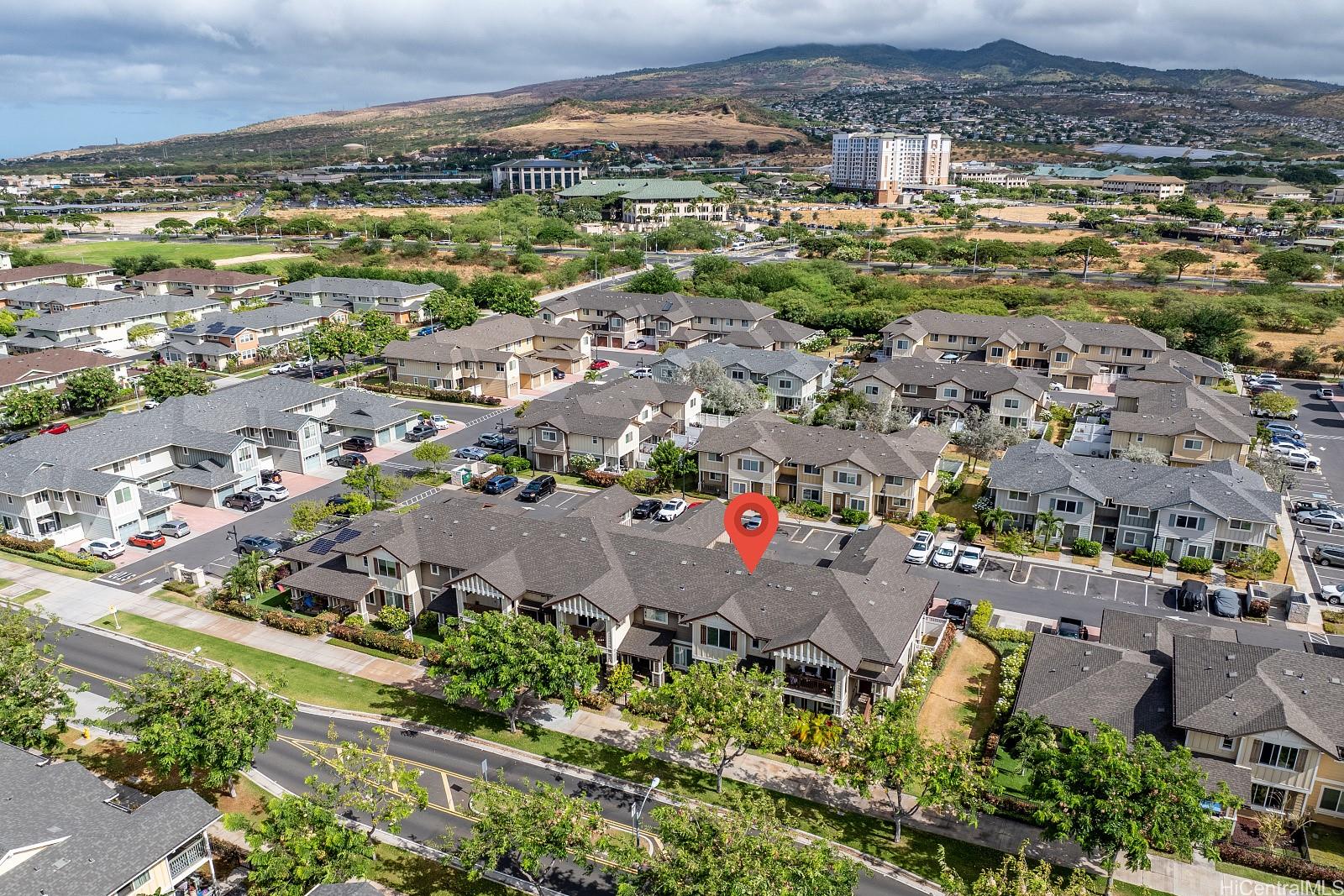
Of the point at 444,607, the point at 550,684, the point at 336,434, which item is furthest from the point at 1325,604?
the point at 336,434

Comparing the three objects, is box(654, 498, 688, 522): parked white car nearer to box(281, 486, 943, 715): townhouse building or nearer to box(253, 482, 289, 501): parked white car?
box(281, 486, 943, 715): townhouse building

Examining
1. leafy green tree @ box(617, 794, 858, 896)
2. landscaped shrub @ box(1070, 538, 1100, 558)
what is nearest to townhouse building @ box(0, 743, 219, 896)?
leafy green tree @ box(617, 794, 858, 896)

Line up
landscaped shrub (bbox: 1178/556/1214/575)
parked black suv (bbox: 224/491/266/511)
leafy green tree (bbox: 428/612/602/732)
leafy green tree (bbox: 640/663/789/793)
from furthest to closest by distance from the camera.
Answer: parked black suv (bbox: 224/491/266/511) < landscaped shrub (bbox: 1178/556/1214/575) < leafy green tree (bbox: 428/612/602/732) < leafy green tree (bbox: 640/663/789/793)

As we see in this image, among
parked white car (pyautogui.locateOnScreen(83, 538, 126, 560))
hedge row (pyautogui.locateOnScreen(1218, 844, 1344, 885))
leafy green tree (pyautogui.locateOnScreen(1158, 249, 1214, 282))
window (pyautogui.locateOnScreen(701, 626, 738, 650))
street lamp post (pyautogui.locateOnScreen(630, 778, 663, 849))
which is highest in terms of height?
leafy green tree (pyautogui.locateOnScreen(1158, 249, 1214, 282))

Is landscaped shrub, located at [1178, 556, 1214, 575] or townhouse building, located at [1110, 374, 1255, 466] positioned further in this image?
townhouse building, located at [1110, 374, 1255, 466]

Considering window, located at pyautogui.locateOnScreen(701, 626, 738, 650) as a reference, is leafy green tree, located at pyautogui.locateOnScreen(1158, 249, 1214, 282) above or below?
above

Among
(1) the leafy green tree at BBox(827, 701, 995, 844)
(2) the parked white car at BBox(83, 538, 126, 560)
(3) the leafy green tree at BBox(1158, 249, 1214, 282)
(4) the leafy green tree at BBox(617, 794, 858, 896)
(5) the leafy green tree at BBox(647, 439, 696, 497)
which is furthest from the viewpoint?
(3) the leafy green tree at BBox(1158, 249, 1214, 282)

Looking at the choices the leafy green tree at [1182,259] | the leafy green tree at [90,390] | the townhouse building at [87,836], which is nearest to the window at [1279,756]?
the townhouse building at [87,836]
